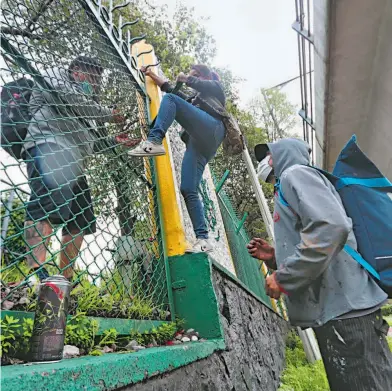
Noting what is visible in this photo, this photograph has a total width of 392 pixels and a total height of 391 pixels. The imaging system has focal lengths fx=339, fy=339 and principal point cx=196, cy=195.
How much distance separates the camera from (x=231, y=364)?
2223 millimetres

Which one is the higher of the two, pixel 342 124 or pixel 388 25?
pixel 388 25

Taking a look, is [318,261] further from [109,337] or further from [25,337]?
[25,337]

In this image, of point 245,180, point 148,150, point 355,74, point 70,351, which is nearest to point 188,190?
point 148,150

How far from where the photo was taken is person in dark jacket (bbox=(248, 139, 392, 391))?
1.51m

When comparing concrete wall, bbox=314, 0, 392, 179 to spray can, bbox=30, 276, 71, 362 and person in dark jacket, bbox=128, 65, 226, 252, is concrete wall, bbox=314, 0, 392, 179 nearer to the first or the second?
person in dark jacket, bbox=128, 65, 226, 252

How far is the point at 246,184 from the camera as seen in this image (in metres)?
11.2

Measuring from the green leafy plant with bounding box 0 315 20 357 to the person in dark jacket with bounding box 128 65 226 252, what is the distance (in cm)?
161

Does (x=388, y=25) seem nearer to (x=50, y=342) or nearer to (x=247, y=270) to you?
(x=247, y=270)

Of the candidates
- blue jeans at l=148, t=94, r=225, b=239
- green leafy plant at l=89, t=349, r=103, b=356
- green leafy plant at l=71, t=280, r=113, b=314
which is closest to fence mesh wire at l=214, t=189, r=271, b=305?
blue jeans at l=148, t=94, r=225, b=239

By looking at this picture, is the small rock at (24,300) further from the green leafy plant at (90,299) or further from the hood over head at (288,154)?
the hood over head at (288,154)

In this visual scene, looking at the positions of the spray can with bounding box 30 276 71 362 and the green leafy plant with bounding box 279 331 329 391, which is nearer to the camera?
the spray can with bounding box 30 276 71 362

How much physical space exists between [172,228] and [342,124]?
14.8ft

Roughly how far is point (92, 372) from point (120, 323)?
61 centimetres

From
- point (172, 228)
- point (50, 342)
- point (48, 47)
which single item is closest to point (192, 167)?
point (172, 228)
